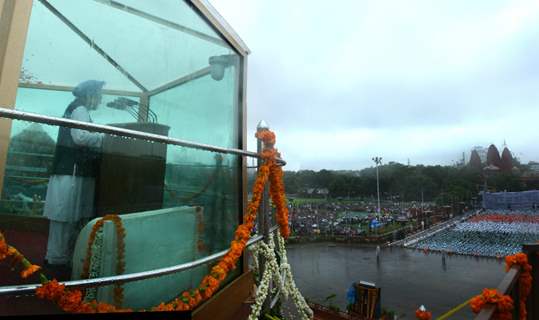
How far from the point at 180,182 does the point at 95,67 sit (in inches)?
37.5

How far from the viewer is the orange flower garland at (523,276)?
315 cm

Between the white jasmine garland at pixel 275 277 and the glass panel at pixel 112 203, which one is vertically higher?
the glass panel at pixel 112 203

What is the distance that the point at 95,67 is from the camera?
1771 millimetres

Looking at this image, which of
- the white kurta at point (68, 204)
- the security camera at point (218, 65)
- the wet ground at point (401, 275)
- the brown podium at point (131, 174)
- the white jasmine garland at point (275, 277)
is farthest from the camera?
the wet ground at point (401, 275)

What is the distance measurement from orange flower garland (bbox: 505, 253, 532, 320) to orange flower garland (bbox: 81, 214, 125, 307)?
392 centimetres

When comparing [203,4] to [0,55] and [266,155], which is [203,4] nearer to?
[266,155]

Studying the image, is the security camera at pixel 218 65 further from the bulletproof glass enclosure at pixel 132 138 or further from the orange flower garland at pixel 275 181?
the orange flower garland at pixel 275 181

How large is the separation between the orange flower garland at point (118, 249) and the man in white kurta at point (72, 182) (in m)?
0.09

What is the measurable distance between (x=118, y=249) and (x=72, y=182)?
1.52 feet

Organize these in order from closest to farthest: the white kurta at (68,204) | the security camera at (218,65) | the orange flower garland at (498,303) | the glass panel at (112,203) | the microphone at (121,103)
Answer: the glass panel at (112,203) → the white kurta at (68,204) → the microphone at (121,103) → the orange flower garland at (498,303) → the security camera at (218,65)

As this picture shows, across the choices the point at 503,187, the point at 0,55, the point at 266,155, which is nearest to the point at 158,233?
the point at 266,155

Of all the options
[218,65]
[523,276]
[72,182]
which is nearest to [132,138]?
[72,182]

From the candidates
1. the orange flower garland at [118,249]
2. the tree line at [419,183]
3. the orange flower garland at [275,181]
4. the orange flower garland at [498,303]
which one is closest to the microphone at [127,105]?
the orange flower garland at [118,249]

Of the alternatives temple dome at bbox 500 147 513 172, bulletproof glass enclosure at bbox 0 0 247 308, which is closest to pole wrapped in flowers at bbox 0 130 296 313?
bulletproof glass enclosure at bbox 0 0 247 308
